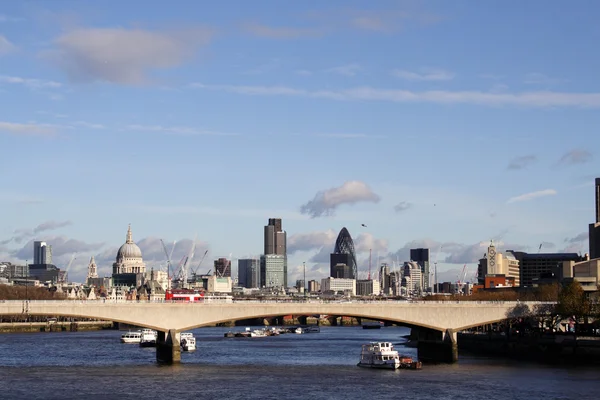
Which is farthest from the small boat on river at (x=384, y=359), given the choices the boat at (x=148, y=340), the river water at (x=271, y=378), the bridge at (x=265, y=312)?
the boat at (x=148, y=340)

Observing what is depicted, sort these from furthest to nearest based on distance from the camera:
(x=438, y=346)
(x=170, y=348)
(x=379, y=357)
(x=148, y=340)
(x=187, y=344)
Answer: (x=148, y=340) → (x=187, y=344) → (x=438, y=346) → (x=170, y=348) → (x=379, y=357)

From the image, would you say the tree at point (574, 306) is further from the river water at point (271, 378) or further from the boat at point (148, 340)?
the boat at point (148, 340)

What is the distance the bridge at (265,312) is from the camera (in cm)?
10662

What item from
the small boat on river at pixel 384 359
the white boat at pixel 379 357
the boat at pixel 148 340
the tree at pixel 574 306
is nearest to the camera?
the small boat on river at pixel 384 359

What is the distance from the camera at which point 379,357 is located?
10819 cm

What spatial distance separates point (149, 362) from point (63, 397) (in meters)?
34.9

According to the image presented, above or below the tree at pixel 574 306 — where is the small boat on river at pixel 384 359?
below

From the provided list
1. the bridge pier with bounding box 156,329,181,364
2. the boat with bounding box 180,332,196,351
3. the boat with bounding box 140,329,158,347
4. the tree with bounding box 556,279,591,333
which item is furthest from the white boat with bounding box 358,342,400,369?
the boat with bounding box 140,329,158,347

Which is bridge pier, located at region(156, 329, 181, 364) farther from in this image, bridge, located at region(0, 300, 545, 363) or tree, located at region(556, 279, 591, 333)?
tree, located at region(556, 279, 591, 333)

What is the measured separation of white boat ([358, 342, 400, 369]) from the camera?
10719cm

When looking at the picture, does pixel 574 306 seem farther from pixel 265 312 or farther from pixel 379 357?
pixel 265 312

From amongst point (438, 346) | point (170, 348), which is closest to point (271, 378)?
point (170, 348)

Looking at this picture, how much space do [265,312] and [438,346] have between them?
22018mm

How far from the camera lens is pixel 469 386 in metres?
88.3
